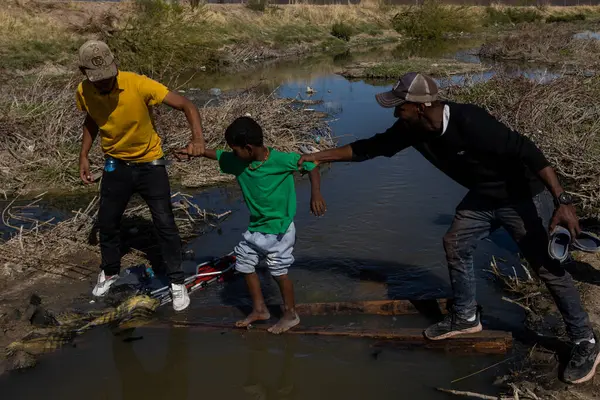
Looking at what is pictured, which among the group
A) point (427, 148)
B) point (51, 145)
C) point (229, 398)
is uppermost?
point (427, 148)

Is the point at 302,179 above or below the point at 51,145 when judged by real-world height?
below

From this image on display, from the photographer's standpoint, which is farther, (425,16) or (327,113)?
(425,16)

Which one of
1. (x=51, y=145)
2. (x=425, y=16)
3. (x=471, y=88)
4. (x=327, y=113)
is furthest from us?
(x=425, y=16)

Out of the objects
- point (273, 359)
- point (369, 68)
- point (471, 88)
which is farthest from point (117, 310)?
point (369, 68)

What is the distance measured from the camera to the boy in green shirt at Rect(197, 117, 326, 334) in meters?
4.00

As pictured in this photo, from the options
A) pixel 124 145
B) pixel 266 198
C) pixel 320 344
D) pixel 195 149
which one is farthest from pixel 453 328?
pixel 124 145

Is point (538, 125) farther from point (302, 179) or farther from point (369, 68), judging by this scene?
point (369, 68)

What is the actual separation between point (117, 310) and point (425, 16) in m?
38.6

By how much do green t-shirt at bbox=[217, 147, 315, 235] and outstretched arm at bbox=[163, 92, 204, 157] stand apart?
170 mm

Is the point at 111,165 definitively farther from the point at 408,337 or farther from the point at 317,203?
the point at 408,337

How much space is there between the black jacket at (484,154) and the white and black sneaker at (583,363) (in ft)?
3.13

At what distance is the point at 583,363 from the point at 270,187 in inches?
87.7

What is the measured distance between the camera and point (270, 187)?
4.10 meters

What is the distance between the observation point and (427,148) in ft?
12.3
